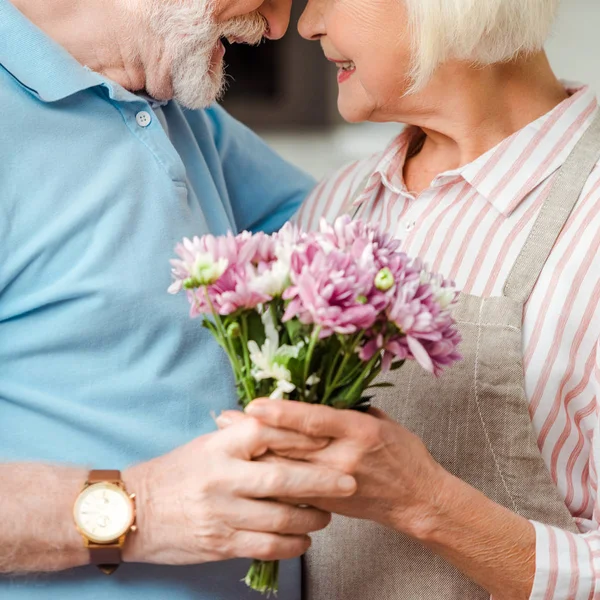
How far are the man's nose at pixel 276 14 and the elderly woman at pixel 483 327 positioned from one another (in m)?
0.07

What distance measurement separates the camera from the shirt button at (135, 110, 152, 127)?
4.78 ft

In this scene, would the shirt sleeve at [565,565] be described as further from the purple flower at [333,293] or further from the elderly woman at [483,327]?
the purple flower at [333,293]

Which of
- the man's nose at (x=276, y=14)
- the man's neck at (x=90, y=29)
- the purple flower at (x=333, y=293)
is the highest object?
the man's nose at (x=276, y=14)

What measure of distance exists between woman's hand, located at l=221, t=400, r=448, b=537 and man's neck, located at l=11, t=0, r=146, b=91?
66 centimetres

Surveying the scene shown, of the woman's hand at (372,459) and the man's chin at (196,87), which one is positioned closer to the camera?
the woman's hand at (372,459)

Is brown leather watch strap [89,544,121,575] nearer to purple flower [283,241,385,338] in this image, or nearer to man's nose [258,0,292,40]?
purple flower [283,241,385,338]

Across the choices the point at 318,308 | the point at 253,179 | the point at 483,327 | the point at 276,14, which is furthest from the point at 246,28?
the point at 318,308

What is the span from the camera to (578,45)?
158 inches

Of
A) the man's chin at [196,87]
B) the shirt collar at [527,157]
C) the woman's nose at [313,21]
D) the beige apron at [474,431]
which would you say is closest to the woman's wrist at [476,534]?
the beige apron at [474,431]

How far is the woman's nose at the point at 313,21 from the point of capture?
1.67 metres

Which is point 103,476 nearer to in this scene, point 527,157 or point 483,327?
point 483,327

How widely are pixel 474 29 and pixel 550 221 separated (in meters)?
0.33

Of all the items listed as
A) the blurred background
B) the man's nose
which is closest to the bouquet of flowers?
the man's nose

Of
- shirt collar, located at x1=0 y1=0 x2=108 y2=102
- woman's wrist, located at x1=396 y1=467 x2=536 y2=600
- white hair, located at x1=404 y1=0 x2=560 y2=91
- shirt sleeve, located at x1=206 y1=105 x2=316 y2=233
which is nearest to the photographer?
woman's wrist, located at x1=396 y1=467 x2=536 y2=600
